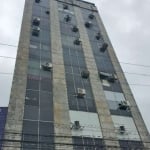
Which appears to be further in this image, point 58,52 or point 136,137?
point 58,52

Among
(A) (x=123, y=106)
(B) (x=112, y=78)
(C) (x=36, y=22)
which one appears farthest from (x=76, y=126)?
(C) (x=36, y=22)

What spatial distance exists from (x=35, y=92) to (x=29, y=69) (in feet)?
13.4

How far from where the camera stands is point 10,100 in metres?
27.4

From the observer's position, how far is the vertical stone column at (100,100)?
27.3 meters

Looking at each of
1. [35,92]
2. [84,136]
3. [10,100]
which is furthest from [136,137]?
[10,100]

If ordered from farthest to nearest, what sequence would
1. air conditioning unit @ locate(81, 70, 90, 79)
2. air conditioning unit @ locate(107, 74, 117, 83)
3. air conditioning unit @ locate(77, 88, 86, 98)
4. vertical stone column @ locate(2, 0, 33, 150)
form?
1. air conditioning unit @ locate(107, 74, 117, 83)
2. air conditioning unit @ locate(81, 70, 90, 79)
3. air conditioning unit @ locate(77, 88, 86, 98)
4. vertical stone column @ locate(2, 0, 33, 150)

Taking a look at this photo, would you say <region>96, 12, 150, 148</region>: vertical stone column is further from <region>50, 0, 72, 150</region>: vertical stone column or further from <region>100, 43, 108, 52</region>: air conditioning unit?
<region>50, 0, 72, 150</region>: vertical stone column

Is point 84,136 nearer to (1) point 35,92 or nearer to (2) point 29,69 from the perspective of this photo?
(1) point 35,92

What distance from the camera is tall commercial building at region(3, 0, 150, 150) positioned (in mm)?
25875

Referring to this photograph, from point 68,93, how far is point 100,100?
3.85 m

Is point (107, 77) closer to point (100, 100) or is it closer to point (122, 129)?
point (100, 100)

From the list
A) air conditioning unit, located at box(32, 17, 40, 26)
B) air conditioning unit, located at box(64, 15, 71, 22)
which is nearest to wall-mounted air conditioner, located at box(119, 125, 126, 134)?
air conditioning unit, located at box(32, 17, 40, 26)

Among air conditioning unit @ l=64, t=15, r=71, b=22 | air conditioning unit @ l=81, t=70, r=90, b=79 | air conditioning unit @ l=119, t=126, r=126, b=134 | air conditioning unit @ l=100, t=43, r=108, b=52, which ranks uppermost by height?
air conditioning unit @ l=64, t=15, r=71, b=22

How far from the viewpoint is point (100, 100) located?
103ft
